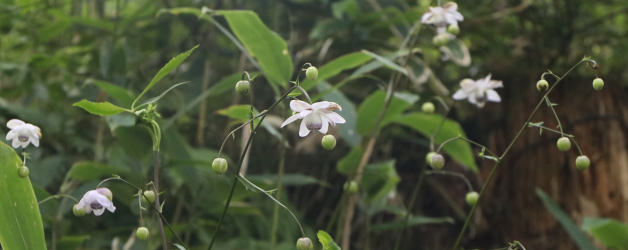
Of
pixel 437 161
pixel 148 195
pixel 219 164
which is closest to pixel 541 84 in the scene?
pixel 437 161

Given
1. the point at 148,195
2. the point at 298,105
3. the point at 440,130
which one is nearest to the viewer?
the point at 298,105

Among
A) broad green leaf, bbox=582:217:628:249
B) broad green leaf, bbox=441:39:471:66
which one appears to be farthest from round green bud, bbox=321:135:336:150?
broad green leaf, bbox=441:39:471:66

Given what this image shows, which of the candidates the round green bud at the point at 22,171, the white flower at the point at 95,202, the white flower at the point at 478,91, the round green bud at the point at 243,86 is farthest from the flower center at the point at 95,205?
the white flower at the point at 478,91

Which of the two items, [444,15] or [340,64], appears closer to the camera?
[444,15]

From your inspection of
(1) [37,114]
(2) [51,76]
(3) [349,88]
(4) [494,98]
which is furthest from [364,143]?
(2) [51,76]

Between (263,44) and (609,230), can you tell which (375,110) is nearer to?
(263,44)

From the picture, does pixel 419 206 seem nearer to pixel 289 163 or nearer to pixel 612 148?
pixel 289 163

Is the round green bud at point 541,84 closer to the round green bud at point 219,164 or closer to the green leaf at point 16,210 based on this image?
the round green bud at point 219,164
